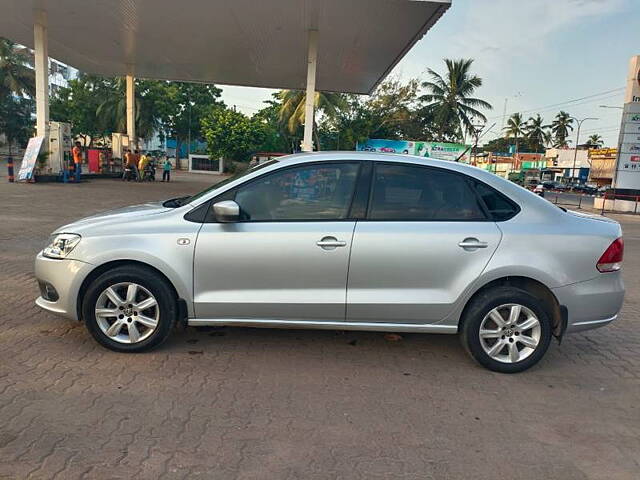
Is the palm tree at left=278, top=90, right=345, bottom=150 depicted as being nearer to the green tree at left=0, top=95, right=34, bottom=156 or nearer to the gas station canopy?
the gas station canopy

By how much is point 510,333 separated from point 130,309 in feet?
9.99

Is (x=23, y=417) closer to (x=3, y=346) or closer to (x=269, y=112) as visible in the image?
(x=3, y=346)

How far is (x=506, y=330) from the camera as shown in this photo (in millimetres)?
3709

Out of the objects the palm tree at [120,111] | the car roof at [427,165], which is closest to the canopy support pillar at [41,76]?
the car roof at [427,165]

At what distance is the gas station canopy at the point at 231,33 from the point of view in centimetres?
1444

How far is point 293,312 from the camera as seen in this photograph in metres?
3.70

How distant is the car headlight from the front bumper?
2.0 inches

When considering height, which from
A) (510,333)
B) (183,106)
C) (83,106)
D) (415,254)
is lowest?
(510,333)

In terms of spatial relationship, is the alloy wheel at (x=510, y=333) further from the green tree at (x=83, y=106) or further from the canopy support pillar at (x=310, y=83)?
the green tree at (x=83, y=106)

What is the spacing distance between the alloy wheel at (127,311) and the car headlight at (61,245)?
457 mm

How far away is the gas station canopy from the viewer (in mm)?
14438

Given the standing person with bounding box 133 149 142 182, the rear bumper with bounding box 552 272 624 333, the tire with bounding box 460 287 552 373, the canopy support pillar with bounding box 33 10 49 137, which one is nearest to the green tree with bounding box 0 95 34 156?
the standing person with bounding box 133 149 142 182

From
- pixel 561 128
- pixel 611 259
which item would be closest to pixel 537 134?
pixel 561 128

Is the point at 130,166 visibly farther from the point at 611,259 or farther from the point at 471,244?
the point at 611,259
